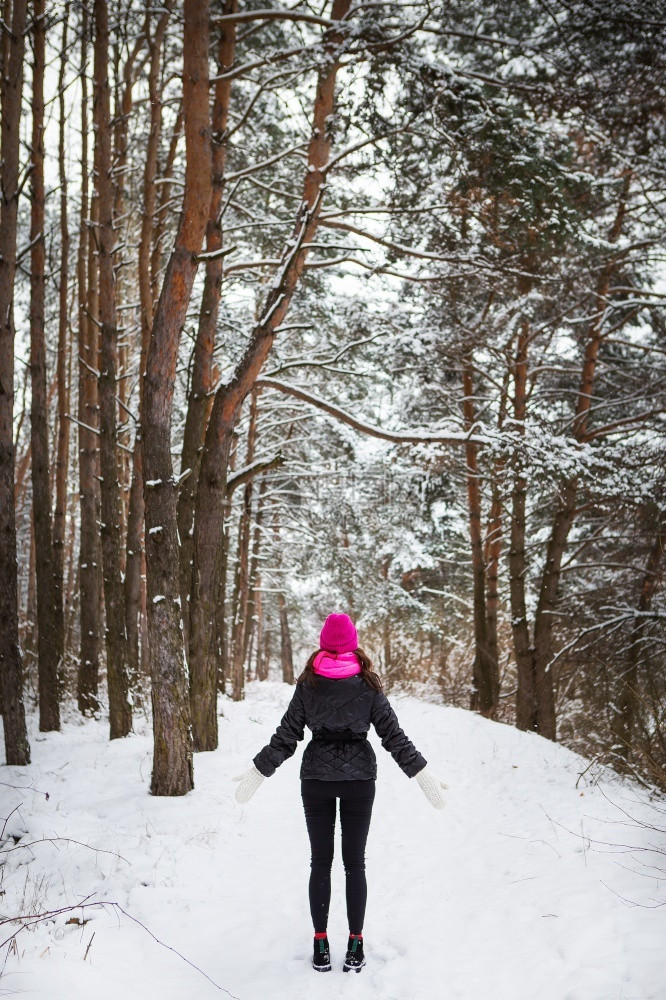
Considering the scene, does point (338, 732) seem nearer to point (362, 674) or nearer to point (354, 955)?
point (362, 674)

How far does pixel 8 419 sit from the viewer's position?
7.19 metres

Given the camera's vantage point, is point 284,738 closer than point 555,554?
Yes

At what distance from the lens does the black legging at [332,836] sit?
3.46 m

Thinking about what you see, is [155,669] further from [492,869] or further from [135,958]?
[492,869]

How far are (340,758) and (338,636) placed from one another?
65 cm

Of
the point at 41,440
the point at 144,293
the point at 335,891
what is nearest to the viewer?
the point at 335,891

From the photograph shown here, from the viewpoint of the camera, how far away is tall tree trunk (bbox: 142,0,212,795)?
573cm

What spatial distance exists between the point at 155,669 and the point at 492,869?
326cm

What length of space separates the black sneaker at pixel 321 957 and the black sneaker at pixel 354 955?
0.30ft

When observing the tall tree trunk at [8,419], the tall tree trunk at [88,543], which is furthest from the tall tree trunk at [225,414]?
the tall tree trunk at [88,543]

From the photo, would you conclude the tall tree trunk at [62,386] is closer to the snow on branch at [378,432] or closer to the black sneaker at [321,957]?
the snow on branch at [378,432]

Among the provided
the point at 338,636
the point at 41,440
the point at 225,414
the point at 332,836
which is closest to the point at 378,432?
the point at 225,414

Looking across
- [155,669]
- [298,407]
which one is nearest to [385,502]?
[298,407]

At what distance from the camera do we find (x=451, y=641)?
1920 cm
